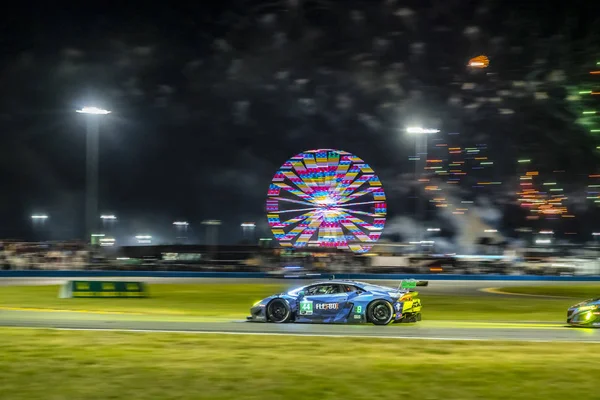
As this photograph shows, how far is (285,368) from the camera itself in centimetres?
1065

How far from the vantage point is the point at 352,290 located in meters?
17.5

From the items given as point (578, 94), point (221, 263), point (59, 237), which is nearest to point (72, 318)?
point (578, 94)

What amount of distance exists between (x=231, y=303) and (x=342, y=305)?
9756mm

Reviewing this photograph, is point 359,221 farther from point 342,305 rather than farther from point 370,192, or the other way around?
point 342,305

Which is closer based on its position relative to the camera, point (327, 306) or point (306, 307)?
point (327, 306)

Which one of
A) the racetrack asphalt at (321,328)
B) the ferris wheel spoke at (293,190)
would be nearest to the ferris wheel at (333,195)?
the ferris wheel spoke at (293,190)

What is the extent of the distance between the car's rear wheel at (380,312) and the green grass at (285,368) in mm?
3157

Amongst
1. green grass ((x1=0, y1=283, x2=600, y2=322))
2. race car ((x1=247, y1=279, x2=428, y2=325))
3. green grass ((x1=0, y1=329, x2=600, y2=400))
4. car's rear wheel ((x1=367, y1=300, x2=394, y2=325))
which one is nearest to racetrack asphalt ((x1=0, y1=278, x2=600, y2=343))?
car's rear wheel ((x1=367, y1=300, x2=394, y2=325))

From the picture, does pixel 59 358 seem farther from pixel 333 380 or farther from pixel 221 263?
pixel 221 263

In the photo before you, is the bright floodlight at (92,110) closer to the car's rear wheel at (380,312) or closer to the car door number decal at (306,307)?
the car door number decal at (306,307)

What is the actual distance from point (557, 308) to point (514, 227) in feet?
152

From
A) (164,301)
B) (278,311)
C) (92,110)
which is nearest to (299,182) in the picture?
(92,110)

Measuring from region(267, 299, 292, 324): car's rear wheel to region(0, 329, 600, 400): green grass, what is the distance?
3368 mm

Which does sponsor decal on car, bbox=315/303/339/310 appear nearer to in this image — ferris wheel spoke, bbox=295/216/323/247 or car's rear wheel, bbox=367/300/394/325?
car's rear wheel, bbox=367/300/394/325
